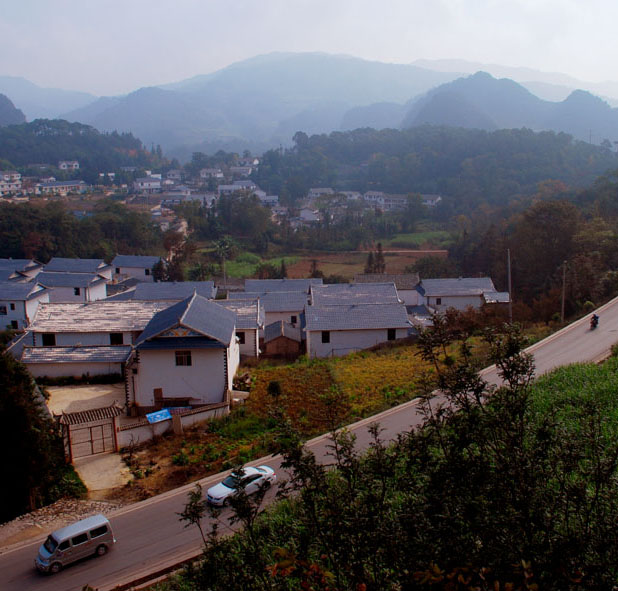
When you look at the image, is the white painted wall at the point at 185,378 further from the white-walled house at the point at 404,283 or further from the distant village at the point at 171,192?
the distant village at the point at 171,192

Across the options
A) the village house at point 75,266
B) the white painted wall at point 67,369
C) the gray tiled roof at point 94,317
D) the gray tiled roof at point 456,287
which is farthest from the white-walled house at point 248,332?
the village house at point 75,266

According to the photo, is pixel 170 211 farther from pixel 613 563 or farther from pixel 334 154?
pixel 613 563

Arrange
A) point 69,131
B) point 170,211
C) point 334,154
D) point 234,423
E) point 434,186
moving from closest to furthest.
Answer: point 234,423
point 170,211
point 434,186
point 334,154
point 69,131

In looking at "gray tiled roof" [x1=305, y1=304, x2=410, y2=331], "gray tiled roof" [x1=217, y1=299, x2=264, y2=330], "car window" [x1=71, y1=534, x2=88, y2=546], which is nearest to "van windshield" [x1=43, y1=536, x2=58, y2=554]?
"car window" [x1=71, y1=534, x2=88, y2=546]

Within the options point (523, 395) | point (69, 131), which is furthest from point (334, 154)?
point (523, 395)

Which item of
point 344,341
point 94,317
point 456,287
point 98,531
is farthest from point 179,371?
point 456,287
